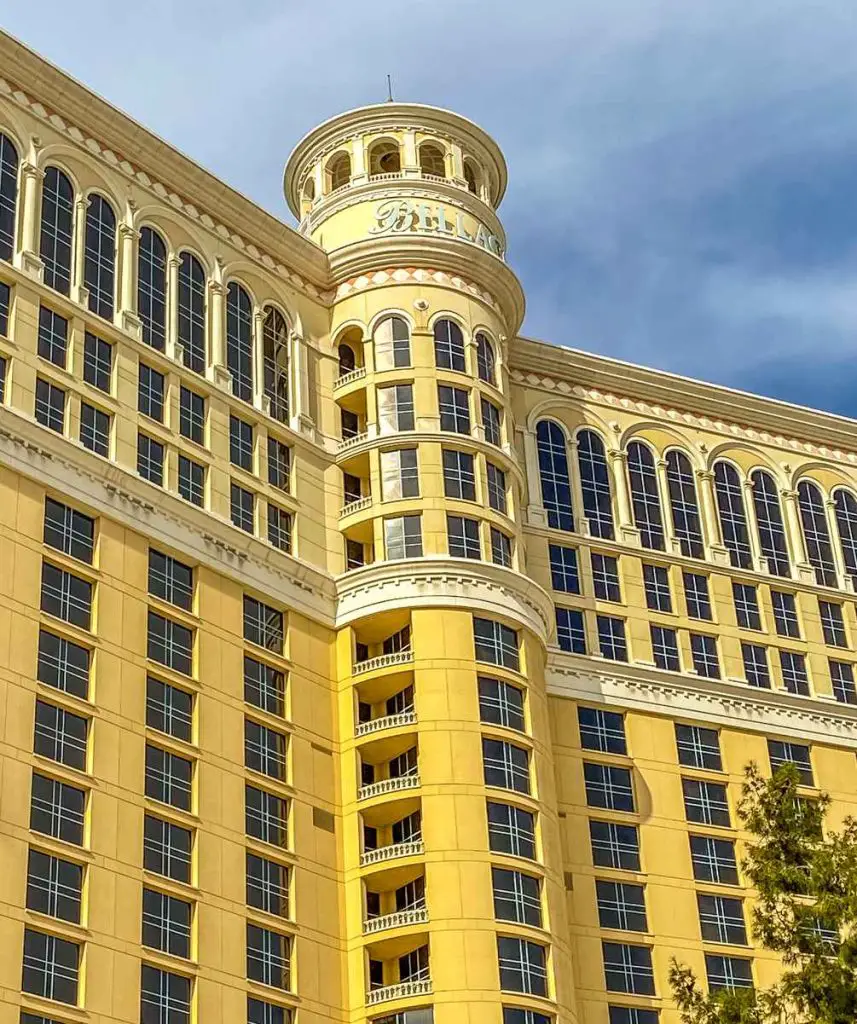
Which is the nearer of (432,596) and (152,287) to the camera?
(432,596)

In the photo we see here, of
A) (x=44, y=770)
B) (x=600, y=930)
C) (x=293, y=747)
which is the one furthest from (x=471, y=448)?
(x=44, y=770)

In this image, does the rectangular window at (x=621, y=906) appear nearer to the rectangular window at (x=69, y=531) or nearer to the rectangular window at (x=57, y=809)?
the rectangular window at (x=57, y=809)

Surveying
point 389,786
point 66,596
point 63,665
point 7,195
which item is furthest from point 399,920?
point 7,195

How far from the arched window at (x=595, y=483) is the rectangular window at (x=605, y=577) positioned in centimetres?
107

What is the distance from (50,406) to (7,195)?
813 centimetres

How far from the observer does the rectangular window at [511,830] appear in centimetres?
6156

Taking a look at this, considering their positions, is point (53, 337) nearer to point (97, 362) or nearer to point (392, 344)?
point (97, 362)

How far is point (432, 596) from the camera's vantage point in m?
66.0

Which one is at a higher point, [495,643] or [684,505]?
[684,505]

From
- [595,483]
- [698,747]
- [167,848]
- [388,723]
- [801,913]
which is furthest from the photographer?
[595,483]

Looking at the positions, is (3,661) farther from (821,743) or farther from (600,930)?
(821,743)

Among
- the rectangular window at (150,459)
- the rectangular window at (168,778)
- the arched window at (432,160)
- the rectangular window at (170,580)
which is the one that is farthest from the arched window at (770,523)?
the rectangular window at (168,778)

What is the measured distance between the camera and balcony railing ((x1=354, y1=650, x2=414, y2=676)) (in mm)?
65125

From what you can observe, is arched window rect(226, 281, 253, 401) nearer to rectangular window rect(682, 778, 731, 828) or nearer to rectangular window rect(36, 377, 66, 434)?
rectangular window rect(36, 377, 66, 434)
